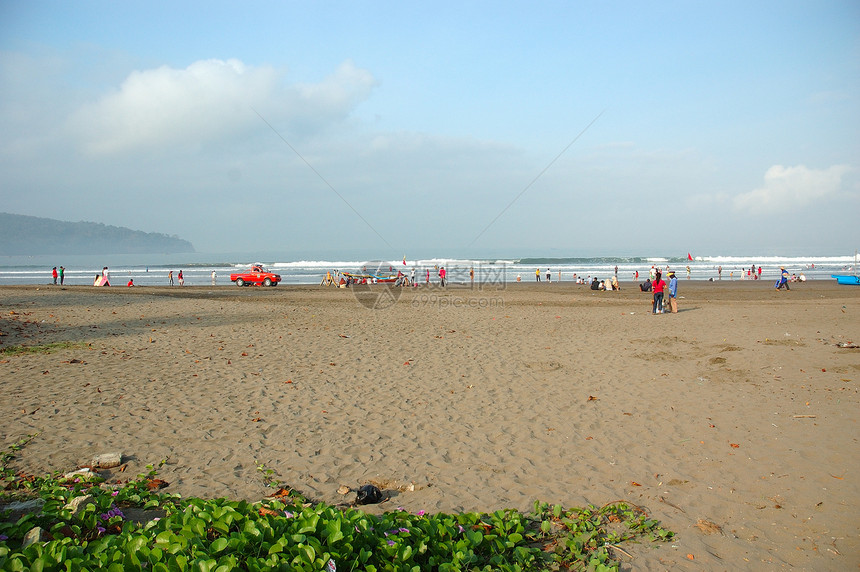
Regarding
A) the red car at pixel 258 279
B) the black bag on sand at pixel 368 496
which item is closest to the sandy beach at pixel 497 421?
the black bag on sand at pixel 368 496

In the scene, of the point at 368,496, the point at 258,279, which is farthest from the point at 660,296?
the point at 258,279

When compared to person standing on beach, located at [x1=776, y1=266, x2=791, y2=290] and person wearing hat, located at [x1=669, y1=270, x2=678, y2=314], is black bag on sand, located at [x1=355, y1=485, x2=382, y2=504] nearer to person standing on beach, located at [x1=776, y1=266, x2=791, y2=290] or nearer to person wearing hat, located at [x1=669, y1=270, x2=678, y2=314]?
person wearing hat, located at [x1=669, y1=270, x2=678, y2=314]

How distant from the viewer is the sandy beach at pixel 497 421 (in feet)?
14.9

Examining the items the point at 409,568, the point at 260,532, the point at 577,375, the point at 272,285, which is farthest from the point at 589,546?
the point at 272,285

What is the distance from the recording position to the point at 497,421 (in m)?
6.91

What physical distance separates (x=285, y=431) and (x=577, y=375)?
204 inches

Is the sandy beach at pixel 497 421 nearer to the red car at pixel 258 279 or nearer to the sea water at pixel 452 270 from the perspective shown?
the red car at pixel 258 279

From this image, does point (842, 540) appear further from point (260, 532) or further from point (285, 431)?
point (285, 431)

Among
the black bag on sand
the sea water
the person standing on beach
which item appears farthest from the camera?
the sea water

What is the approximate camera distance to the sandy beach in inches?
179

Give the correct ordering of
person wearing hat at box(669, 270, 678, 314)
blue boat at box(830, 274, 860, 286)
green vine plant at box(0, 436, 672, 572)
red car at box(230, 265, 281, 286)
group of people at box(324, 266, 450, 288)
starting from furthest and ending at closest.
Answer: red car at box(230, 265, 281, 286) < group of people at box(324, 266, 450, 288) < blue boat at box(830, 274, 860, 286) < person wearing hat at box(669, 270, 678, 314) < green vine plant at box(0, 436, 672, 572)

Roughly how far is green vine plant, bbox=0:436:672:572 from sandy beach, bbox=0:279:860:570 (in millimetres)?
367

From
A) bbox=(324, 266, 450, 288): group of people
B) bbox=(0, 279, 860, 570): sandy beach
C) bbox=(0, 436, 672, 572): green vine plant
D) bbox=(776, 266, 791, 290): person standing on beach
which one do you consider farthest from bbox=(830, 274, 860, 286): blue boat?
bbox=(0, 436, 672, 572): green vine plant

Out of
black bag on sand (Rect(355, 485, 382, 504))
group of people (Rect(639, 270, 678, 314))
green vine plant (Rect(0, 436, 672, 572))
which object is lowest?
black bag on sand (Rect(355, 485, 382, 504))
